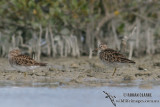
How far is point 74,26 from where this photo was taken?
1560cm

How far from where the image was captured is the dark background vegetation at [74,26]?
48.2 feet

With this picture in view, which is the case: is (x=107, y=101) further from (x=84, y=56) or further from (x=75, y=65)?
(x=84, y=56)

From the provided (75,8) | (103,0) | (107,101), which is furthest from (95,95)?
(103,0)

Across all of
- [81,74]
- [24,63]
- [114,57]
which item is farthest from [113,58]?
[24,63]

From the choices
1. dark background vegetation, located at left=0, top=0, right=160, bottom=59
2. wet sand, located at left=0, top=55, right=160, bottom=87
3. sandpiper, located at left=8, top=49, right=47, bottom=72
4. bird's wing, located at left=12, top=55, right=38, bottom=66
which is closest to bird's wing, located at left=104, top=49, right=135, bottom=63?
wet sand, located at left=0, top=55, right=160, bottom=87

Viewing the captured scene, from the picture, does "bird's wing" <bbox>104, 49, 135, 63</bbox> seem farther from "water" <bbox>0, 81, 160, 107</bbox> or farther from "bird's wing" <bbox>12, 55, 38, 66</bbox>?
"bird's wing" <bbox>12, 55, 38, 66</bbox>

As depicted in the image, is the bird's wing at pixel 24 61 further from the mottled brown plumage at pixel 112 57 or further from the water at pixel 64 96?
the mottled brown plumage at pixel 112 57

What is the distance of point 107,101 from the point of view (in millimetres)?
8875

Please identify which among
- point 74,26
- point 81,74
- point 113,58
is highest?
point 74,26

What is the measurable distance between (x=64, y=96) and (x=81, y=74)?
258 centimetres

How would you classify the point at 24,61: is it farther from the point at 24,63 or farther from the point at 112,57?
the point at 112,57

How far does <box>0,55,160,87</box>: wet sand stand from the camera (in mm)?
10516

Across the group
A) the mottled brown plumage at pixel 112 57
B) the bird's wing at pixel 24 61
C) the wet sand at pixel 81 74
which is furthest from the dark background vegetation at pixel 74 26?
the bird's wing at pixel 24 61

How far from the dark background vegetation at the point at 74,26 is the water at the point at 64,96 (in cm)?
485
